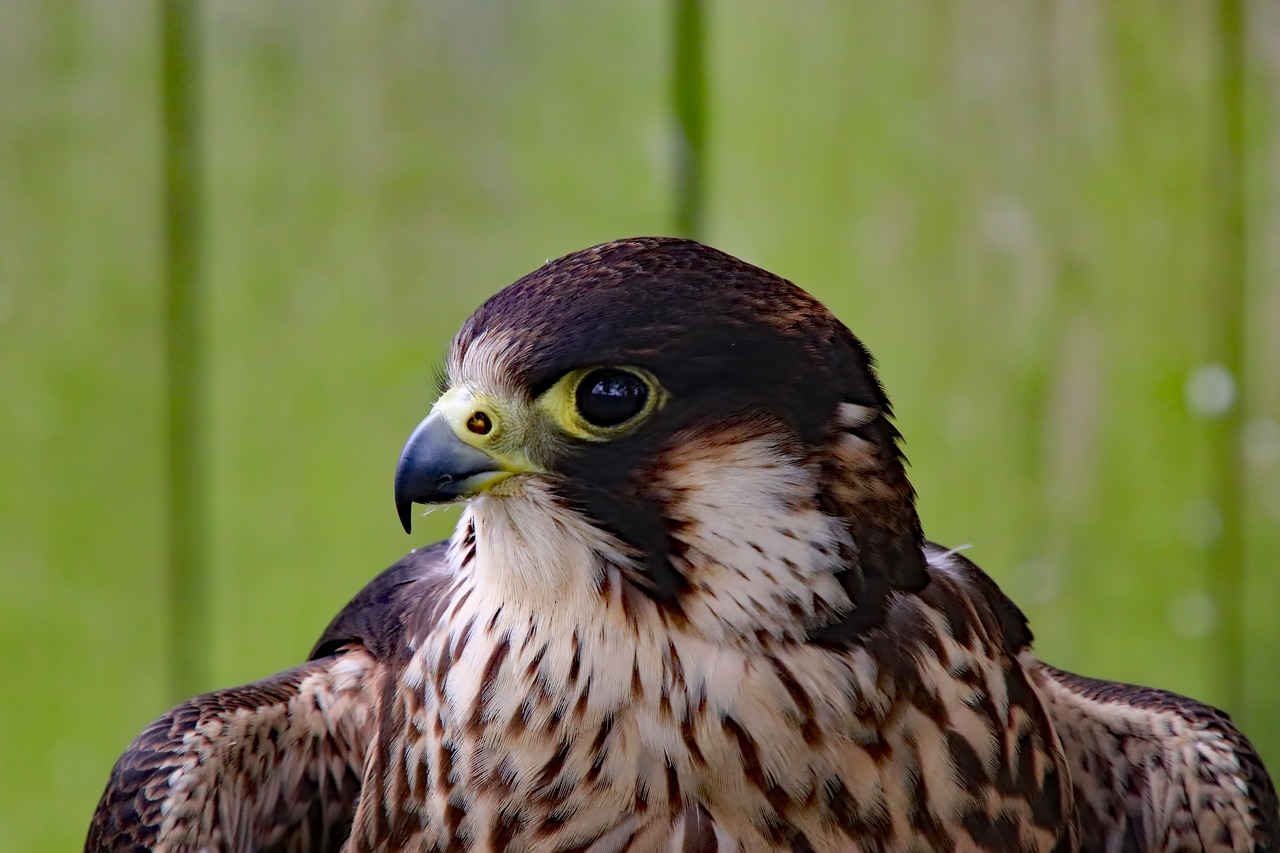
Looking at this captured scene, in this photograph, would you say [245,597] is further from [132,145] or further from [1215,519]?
[1215,519]

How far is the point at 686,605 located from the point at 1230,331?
1.35 meters

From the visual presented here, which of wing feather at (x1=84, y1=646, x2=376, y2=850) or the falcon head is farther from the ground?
the falcon head

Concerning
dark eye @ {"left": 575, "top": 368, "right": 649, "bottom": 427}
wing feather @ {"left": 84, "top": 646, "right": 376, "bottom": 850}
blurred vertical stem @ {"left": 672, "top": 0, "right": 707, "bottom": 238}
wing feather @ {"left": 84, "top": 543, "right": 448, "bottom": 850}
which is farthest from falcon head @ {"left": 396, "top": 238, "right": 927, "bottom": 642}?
blurred vertical stem @ {"left": 672, "top": 0, "right": 707, "bottom": 238}

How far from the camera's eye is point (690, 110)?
2.10 meters

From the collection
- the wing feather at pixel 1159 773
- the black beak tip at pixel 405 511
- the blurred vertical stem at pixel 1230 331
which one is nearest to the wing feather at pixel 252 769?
the black beak tip at pixel 405 511

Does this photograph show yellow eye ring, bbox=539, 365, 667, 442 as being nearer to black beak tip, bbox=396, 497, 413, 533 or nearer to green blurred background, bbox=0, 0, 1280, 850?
black beak tip, bbox=396, 497, 413, 533

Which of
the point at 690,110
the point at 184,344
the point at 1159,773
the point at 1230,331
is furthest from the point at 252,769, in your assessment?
the point at 1230,331

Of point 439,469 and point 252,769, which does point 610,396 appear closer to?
point 439,469

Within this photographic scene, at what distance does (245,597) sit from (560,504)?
107cm

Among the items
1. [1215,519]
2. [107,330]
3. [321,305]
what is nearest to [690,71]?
[321,305]

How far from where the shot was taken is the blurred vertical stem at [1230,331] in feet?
7.00

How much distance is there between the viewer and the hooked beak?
1214 millimetres

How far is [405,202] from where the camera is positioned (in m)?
2.10

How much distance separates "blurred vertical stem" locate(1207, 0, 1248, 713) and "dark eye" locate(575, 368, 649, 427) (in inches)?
52.5
